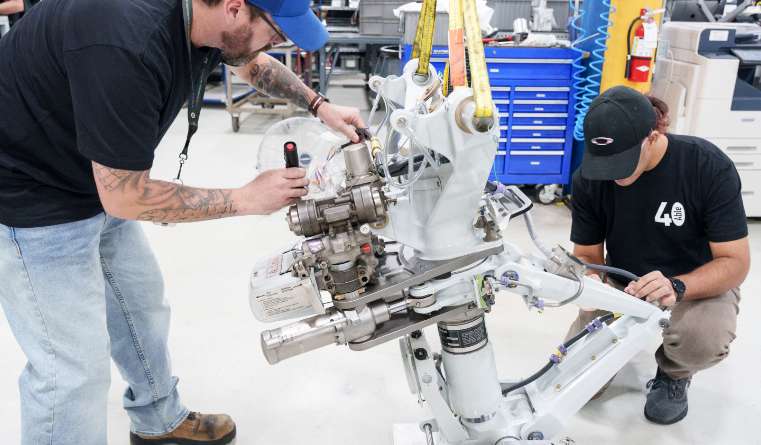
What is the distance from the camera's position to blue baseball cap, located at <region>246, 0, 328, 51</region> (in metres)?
1.14

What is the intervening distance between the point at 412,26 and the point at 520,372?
2.37 m

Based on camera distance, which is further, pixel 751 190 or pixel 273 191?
pixel 751 190

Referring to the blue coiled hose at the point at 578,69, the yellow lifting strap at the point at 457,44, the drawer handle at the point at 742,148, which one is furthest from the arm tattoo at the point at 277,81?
the drawer handle at the point at 742,148

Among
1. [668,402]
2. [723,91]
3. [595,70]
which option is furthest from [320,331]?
[723,91]

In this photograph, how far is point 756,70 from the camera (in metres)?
3.38

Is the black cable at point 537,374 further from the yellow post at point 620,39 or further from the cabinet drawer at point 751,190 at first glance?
the cabinet drawer at point 751,190

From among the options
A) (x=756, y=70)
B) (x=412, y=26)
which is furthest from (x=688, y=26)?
(x=412, y=26)

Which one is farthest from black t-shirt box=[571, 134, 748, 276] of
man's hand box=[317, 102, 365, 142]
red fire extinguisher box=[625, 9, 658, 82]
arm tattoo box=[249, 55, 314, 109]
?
red fire extinguisher box=[625, 9, 658, 82]

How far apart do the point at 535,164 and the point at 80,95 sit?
3.00 m

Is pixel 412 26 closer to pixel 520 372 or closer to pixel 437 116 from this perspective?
pixel 520 372

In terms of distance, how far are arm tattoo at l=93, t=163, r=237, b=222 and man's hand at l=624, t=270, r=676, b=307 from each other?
1069 mm

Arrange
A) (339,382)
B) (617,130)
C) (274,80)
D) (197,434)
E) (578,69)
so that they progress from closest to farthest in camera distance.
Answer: (617,130) → (274,80) → (197,434) → (339,382) → (578,69)

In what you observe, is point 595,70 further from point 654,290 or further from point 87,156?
point 87,156

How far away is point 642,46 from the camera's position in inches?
125
